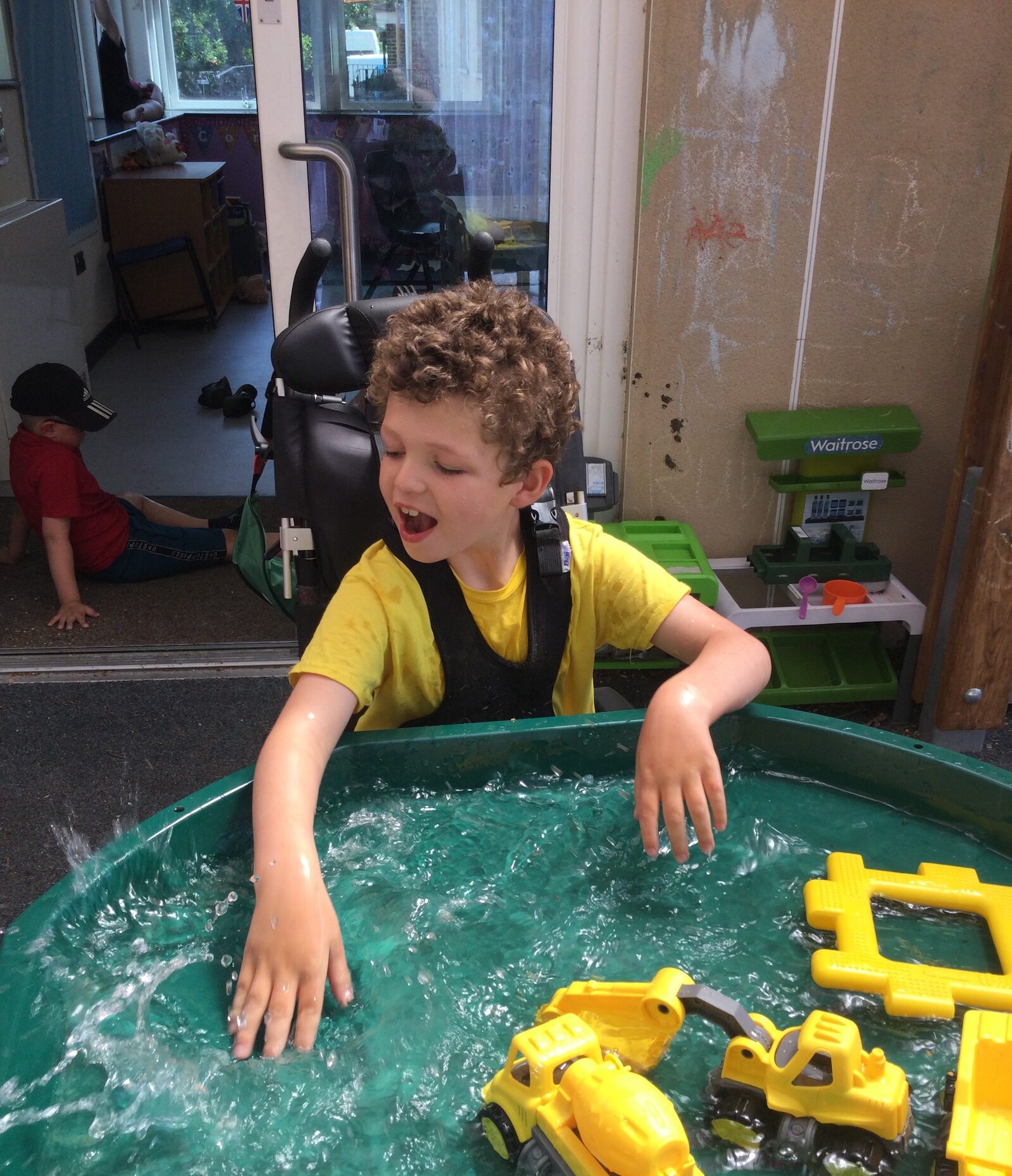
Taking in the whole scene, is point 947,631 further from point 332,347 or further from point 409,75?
point 409,75

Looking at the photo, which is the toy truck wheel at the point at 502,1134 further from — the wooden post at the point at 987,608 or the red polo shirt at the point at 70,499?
the red polo shirt at the point at 70,499

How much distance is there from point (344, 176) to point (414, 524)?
4.72ft

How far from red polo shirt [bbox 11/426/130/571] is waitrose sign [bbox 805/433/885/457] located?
2053 mm

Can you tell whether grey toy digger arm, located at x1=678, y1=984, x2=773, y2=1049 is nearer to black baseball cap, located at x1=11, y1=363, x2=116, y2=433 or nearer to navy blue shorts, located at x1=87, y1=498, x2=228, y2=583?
navy blue shorts, located at x1=87, y1=498, x2=228, y2=583

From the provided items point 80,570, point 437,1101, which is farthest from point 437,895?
point 80,570

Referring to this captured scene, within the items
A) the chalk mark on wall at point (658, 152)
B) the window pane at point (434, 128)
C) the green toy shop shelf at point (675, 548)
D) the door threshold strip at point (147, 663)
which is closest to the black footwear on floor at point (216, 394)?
the door threshold strip at point (147, 663)

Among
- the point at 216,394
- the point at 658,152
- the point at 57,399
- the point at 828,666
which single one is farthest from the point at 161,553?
the point at 828,666

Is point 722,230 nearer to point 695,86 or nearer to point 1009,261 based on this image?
point 695,86

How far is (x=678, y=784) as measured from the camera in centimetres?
125

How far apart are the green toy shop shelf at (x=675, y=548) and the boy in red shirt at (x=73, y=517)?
1384mm

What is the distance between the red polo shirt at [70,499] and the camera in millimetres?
3209

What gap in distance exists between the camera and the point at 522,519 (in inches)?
61.6

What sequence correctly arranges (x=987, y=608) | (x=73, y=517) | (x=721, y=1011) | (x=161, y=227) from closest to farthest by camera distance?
(x=721, y=1011)
(x=987, y=608)
(x=73, y=517)
(x=161, y=227)

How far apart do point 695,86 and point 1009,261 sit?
782mm
